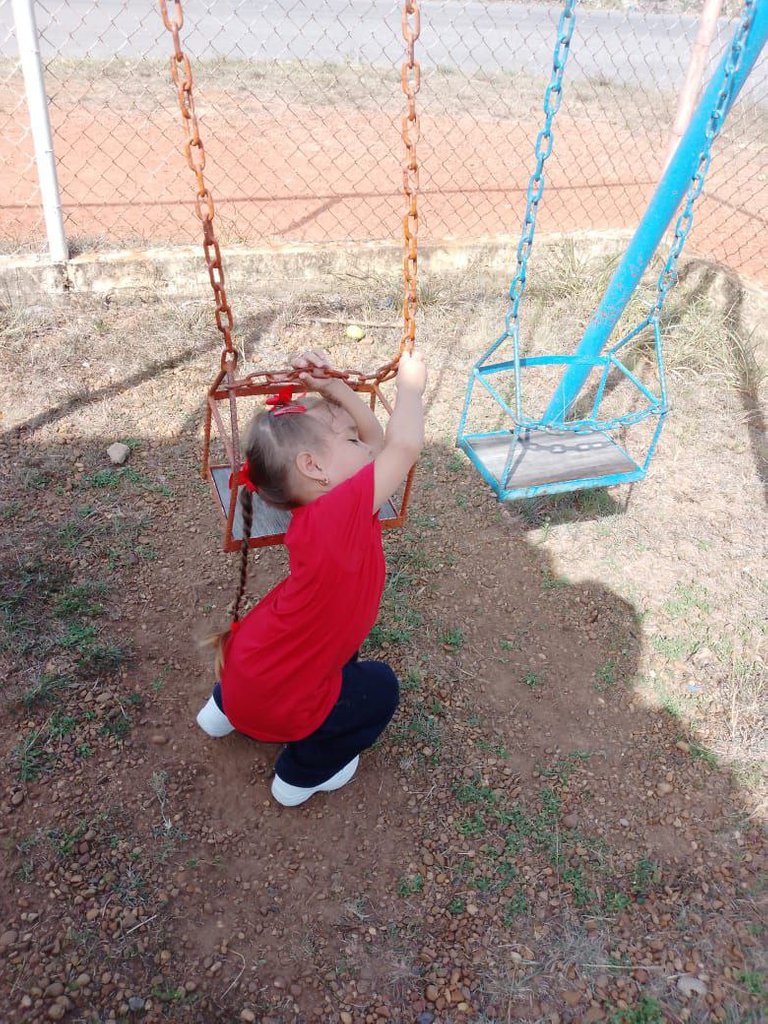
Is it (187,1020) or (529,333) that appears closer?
(187,1020)

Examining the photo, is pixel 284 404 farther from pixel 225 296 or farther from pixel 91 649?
pixel 91 649

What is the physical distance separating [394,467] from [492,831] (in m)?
1.20

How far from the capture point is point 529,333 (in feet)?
14.9

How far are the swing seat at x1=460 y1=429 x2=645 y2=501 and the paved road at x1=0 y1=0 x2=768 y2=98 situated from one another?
7.80 m

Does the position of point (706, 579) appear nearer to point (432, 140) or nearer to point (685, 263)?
point (685, 263)

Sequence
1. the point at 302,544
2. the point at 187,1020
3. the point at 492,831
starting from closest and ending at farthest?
the point at 302,544, the point at 187,1020, the point at 492,831

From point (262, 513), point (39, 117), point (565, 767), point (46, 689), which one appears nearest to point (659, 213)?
point (262, 513)

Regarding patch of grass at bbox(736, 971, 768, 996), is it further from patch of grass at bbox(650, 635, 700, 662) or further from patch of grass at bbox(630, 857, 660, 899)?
patch of grass at bbox(650, 635, 700, 662)

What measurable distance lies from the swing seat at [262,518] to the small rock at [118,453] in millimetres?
1136

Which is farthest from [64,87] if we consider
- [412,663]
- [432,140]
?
[412,663]

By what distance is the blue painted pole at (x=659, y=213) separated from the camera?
2.37 m

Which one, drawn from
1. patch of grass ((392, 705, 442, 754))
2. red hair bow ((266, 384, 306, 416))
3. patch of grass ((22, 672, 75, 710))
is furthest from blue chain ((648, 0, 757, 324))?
patch of grass ((22, 672, 75, 710))

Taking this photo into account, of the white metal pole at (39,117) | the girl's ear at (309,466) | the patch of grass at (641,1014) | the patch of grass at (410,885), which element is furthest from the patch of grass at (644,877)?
Result: the white metal pole at (39,117)

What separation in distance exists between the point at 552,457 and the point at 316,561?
156 centimetres
